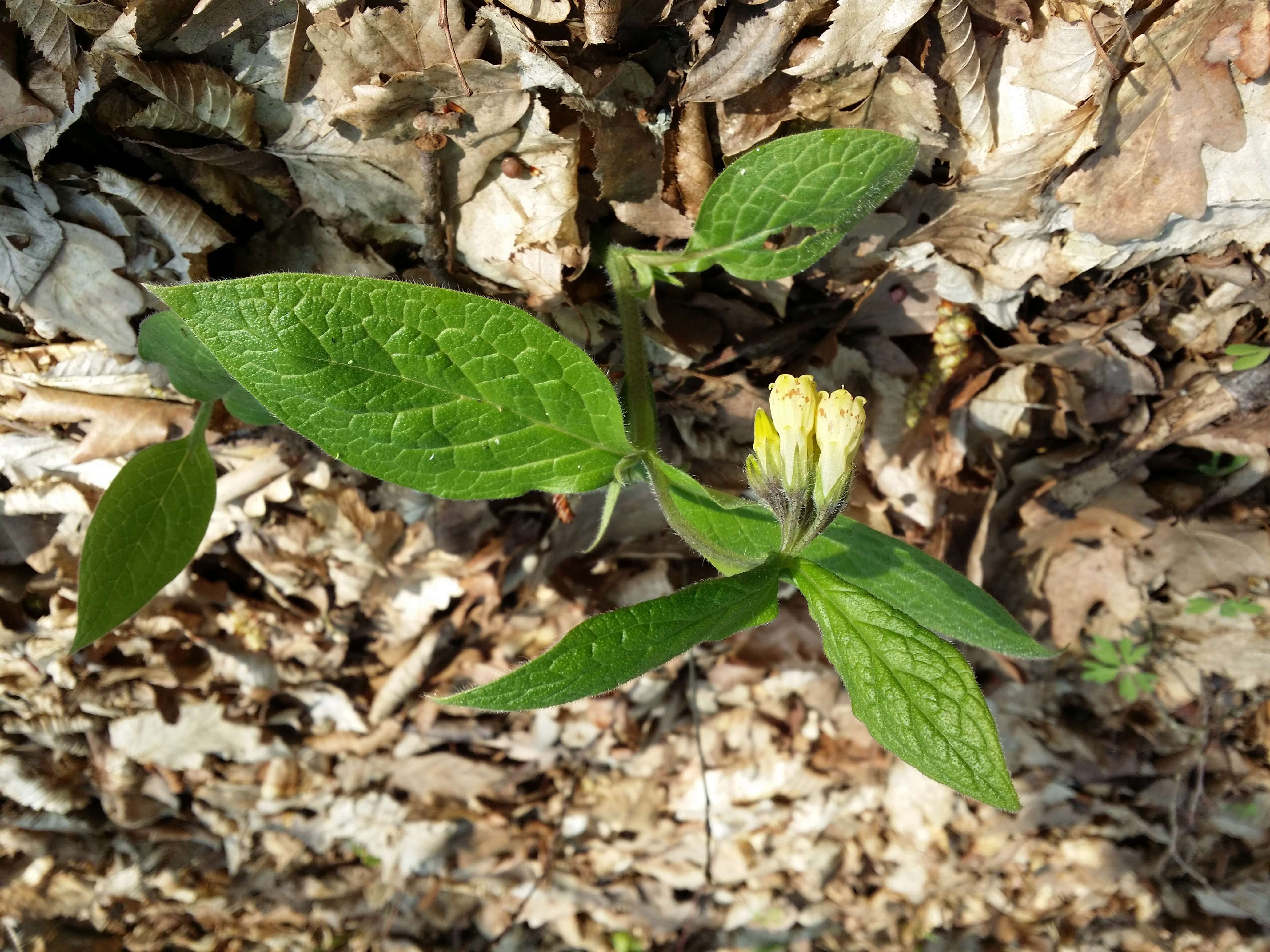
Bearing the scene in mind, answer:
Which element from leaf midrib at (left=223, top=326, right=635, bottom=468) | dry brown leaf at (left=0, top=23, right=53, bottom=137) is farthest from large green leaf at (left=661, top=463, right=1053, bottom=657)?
dry brown leaf at (left=0, top=23, right=53, bottom=137)

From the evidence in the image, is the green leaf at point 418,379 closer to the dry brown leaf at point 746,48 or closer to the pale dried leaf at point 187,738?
the dry brown leaf at point 746,48

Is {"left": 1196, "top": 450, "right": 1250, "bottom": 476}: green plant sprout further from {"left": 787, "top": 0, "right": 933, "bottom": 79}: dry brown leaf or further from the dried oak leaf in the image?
{"left": 787, "top": 0, "right": 933, "bottom": 79}: dry brown leaf

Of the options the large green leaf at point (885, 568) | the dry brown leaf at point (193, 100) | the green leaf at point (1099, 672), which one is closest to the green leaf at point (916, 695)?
the large green leaf at point (885, 568)

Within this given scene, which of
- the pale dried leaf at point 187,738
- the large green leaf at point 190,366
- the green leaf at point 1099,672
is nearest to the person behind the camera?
the large green leaf at point 190,366

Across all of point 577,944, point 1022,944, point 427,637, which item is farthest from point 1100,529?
point 577,944

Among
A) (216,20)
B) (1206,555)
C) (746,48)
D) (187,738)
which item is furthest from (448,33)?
(1206,555)
